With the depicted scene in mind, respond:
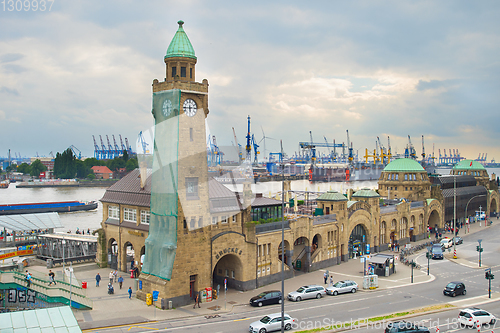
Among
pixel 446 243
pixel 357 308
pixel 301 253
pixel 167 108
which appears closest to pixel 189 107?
pixel 167 108

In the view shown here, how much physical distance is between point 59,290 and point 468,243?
6954 cm

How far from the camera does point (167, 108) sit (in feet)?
137

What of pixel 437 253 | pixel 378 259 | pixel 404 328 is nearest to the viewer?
pixel 404 328

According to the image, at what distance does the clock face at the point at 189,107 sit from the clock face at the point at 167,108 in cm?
138

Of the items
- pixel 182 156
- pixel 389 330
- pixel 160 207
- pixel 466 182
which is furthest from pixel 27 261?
pixel 466 182

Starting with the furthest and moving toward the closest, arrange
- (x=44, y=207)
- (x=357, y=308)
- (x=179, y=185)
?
(x=44, y=207) → (x=179, y=185) → (x=357, y=308)

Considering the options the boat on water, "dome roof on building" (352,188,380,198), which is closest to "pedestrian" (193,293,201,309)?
"dome roof on building" (352,188,380,198)

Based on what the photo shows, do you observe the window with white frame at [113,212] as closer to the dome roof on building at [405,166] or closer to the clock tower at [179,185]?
the clock tower at [179,185]

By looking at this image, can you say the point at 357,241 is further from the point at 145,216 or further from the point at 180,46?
the point at 180,46

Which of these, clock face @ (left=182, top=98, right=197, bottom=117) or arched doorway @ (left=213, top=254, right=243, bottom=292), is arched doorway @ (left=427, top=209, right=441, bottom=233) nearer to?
arched doorway @ (left=213, top=254, right=243, bottom=292)

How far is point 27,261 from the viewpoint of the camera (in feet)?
180

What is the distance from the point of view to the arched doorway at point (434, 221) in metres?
88.6

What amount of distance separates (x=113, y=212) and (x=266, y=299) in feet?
86.2

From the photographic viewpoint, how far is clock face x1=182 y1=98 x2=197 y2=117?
137 feet
